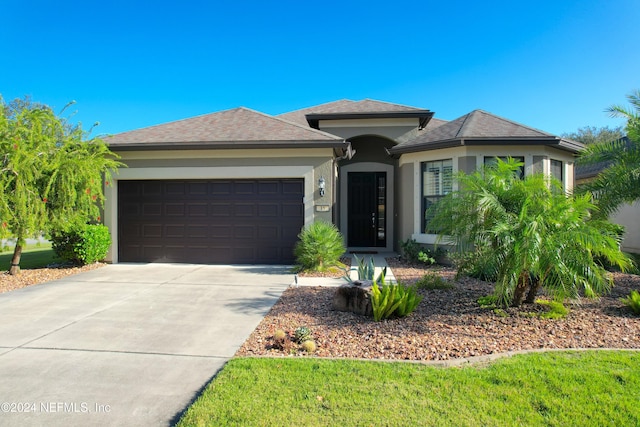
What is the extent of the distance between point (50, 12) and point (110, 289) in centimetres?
1195

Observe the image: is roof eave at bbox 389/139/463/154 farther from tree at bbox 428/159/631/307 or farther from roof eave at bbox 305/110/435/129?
tree at bbox 428/159/631/307

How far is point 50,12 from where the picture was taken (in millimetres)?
13039

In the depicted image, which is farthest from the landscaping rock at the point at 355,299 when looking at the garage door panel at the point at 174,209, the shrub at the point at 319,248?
the garage door panel at the point at 174,209

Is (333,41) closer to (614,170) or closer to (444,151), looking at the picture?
(444,151)

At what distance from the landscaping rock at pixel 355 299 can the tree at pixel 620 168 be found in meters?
4.78

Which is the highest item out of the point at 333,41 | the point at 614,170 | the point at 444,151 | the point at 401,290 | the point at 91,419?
the point at 333,41

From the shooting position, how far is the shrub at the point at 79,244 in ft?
30.2

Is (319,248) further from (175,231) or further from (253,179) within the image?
(175,231)

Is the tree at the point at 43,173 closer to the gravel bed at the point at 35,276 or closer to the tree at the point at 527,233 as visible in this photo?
the gravel bed at the point at 35,276

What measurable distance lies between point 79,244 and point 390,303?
27.2 feet

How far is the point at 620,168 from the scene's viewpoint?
255 inches

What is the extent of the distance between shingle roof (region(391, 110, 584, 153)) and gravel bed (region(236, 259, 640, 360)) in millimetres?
4484

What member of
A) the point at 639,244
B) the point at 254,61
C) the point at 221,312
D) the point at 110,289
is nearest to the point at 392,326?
the point at 221,312

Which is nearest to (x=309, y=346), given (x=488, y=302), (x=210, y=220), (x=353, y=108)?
(x=488, y=302)
